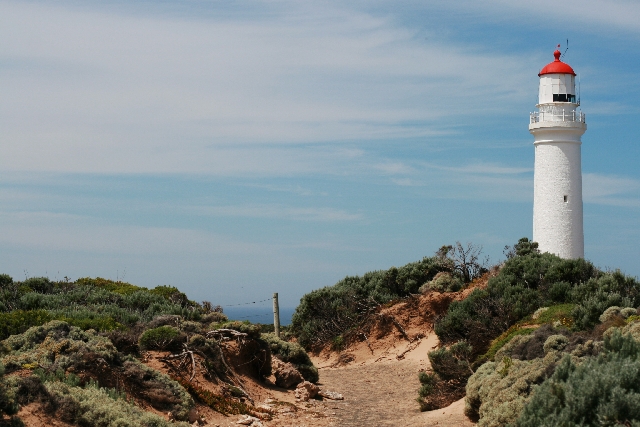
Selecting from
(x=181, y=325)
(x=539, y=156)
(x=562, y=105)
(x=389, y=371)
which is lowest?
(x=389, y=371)

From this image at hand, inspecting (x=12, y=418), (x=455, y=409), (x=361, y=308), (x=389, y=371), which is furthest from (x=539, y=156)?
(x=12, y=418)

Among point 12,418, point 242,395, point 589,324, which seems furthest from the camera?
point 589,324

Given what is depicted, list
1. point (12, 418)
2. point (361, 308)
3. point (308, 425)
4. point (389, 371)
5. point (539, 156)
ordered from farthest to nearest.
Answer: point (539, 156) → point (361, 308) → point (389, 371) → point (308, 425) → point (12, 418)

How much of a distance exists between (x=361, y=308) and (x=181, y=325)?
11025 mm

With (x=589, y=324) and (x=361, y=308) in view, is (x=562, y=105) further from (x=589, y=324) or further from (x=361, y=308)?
(x=589, y=324)

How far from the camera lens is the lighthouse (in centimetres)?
2706

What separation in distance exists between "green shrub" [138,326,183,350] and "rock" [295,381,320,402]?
2792 mm

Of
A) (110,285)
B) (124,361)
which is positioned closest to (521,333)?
(124,361)

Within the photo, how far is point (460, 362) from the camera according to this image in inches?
Result: 610

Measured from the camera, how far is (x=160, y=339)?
14.9m

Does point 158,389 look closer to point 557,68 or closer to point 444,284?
point 444,284

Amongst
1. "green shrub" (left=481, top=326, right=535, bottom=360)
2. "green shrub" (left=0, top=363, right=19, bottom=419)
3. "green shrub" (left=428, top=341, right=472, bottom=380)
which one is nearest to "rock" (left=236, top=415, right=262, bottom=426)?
"green shrub" (left=428, top=341, right=472, bottom=380)

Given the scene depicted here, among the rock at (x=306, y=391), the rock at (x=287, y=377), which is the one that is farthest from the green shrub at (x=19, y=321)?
the rock at (x=306, y=391)

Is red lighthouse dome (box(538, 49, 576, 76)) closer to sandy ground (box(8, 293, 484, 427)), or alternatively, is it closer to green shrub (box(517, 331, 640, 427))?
sandy ground (box(8, 293, 484, 427))
